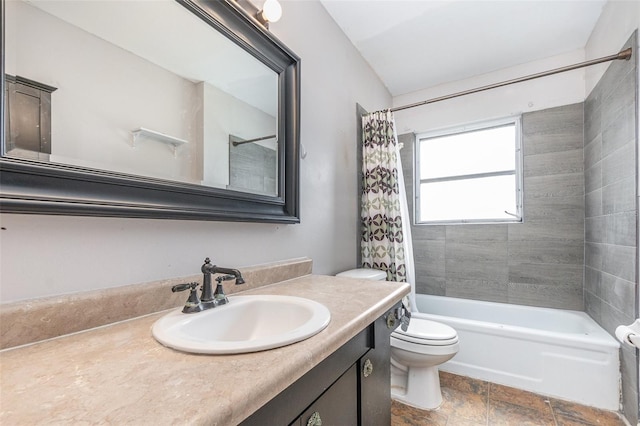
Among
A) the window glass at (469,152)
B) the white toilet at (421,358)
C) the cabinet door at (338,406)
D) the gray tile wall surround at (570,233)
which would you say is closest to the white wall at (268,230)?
the white toilet at (421,358)

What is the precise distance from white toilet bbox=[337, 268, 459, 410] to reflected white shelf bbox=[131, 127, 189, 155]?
4.12ft

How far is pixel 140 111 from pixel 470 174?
270 cm

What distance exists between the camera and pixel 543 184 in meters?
2.33

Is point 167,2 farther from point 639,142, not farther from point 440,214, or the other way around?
point 440,214

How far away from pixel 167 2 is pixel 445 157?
2.59 m

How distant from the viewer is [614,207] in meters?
1.71

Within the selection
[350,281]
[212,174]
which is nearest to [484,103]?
[350,281]

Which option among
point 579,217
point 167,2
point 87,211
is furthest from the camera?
point 579,217

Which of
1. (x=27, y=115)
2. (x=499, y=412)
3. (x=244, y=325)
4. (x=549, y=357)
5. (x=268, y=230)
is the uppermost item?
(x=27, y=115)

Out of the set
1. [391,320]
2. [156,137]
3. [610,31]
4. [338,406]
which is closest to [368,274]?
[391,320]

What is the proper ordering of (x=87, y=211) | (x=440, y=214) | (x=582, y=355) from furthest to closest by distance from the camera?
(x=440, y=214) → (x=582, y=355) → (x=87, y=211)

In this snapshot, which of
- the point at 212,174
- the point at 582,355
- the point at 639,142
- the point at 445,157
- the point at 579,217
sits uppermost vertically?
the point at 445,157

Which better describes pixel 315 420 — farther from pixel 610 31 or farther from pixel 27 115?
pixel 610 31

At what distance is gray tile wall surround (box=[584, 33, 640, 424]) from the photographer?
59.2 inches
